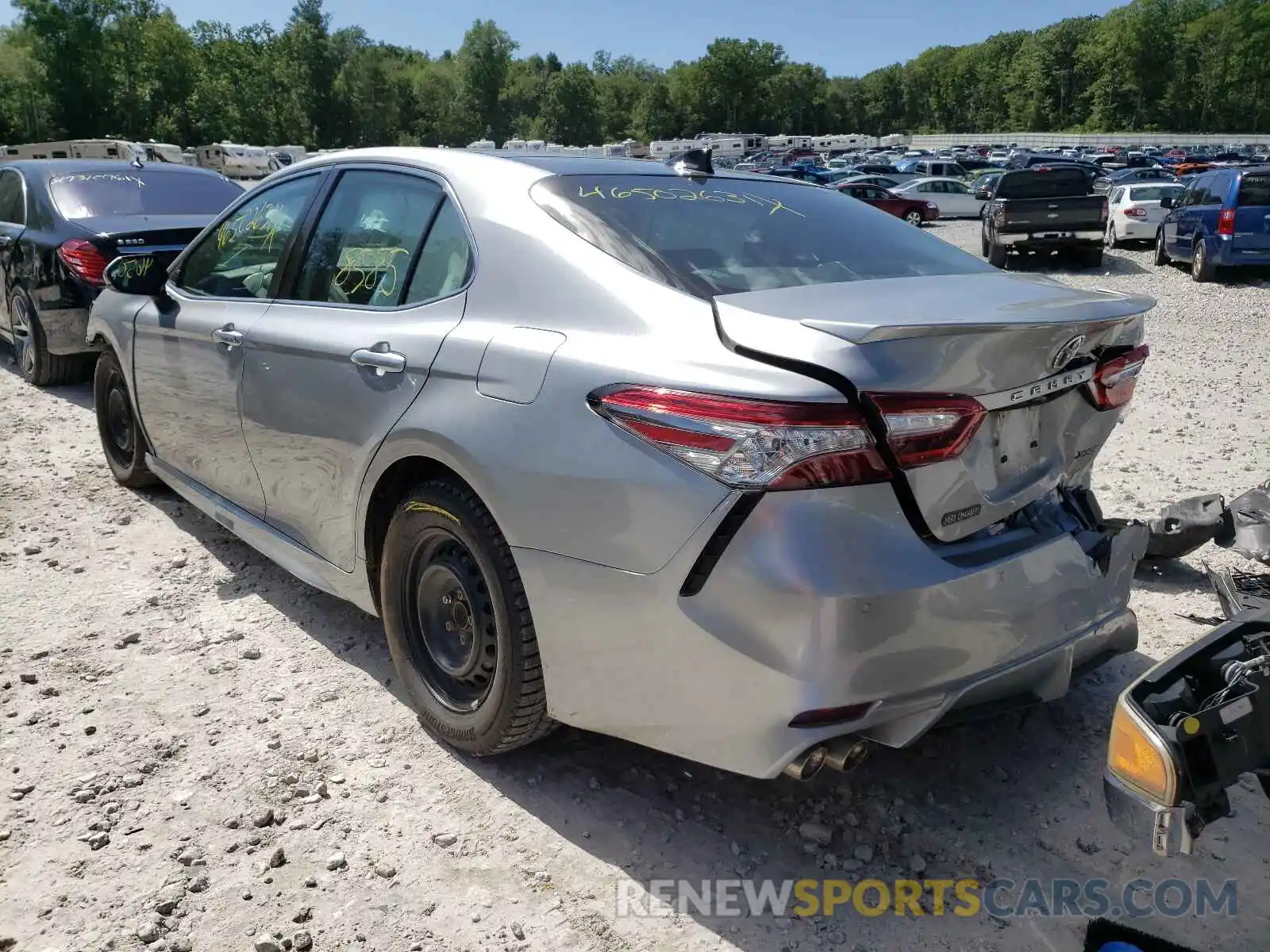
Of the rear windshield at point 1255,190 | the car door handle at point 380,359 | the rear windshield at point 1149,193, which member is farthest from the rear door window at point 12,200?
the rear windshield at point 1149,193

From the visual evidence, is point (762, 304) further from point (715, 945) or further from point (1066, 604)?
point (715, 945)

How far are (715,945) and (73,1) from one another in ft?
297

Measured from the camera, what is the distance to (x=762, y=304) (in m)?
2.38

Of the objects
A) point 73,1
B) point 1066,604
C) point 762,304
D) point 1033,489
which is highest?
point 73,1

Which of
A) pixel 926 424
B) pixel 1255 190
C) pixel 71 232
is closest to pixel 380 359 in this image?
pixel 926 424

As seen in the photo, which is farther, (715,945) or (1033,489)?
(1033,489)

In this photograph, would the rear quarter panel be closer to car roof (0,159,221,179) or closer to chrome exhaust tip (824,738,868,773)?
chrome exhaust tip (824,738,868,773)

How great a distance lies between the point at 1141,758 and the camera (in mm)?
1964

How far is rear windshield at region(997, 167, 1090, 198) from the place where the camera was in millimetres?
17234

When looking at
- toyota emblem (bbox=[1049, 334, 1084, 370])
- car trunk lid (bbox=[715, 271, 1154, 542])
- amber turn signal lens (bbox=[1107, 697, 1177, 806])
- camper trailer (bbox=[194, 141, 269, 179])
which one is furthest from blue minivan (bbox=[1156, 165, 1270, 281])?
camper trailer (bbox=[194, 141, 269, 179])

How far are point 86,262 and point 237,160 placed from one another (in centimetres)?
4937

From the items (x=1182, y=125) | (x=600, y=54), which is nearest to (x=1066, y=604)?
(x=1182, y=125)

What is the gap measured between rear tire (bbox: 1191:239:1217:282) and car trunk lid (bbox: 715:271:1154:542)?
14.0 m

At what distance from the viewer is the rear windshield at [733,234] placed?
2.69 metres
